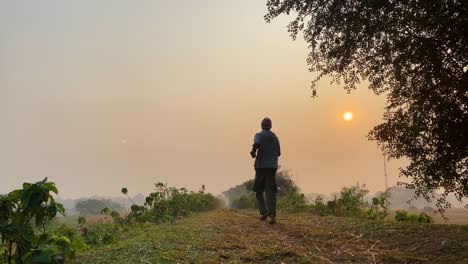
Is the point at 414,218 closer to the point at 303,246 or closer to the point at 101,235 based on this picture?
the point at 303,246

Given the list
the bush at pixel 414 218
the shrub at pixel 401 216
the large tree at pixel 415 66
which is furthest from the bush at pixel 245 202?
the large tree at pixel 415 66

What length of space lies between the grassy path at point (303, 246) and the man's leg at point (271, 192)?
2.35m

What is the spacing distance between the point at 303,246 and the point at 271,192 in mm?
4883

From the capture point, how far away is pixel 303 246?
8.30 meters

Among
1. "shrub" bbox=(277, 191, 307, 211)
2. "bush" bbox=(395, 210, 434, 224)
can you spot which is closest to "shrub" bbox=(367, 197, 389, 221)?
"bush" bbox=(395, 210, 434, 224)

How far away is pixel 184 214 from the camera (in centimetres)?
2139

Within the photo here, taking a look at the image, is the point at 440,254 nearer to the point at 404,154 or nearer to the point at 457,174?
the point at 457,174

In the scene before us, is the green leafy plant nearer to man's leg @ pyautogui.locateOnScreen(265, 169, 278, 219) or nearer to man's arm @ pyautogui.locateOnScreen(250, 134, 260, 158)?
man's leg @ pyautogui.locateOnScreen(265, 169, 278, 219)

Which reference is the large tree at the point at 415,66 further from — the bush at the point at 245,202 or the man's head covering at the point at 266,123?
the bush at the point at 245,202

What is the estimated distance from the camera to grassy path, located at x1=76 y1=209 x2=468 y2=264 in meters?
6.90

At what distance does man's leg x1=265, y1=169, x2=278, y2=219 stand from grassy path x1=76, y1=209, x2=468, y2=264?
92.5 inches

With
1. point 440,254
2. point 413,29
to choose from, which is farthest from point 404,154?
point 440,254

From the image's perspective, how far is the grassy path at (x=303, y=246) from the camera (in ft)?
22.6

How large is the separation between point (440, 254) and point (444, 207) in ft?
9.38
